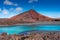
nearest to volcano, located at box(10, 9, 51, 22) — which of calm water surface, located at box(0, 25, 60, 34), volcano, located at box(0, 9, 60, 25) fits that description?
volcano, located at box(0, 9, 60, 25)

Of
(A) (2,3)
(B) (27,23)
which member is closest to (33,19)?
(B) (27,23)

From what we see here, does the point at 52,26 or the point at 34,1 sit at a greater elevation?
the point at 34,1

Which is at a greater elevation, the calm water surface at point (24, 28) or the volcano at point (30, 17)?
the volcano at point (30, 17)

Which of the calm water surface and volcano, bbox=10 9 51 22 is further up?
volcano, bbox=10 9 51 22

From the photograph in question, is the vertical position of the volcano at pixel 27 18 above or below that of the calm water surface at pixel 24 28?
above

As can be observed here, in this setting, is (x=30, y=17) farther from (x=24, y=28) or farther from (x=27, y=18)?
(x=24, y=28)

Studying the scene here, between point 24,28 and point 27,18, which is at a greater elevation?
point 27,18

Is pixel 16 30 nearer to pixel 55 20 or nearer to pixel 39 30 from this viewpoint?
pixel 39 30

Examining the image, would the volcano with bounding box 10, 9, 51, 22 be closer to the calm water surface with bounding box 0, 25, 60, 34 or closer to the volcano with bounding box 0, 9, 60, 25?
the volcano with bounding box 0, 9, 60, 25

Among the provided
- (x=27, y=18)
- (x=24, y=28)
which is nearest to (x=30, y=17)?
(x=27, y=18)

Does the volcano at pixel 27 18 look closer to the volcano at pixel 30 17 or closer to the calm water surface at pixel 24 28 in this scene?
the volcano at pixel 30 17

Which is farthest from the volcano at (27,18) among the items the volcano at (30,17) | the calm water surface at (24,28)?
the calm water surface at (24,28)
